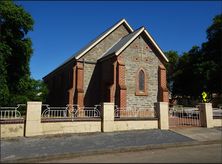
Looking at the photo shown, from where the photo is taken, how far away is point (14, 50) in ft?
47.2

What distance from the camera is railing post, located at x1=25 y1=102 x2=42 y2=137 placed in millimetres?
8906

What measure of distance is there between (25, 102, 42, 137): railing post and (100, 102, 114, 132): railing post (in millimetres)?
3271

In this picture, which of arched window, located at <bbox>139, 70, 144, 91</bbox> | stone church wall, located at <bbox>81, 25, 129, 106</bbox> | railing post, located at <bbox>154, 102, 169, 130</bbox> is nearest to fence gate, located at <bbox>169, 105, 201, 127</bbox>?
railing post, located at <bbox>154, 102, 169, 130</bbox>

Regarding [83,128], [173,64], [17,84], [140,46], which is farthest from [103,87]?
[173,64]

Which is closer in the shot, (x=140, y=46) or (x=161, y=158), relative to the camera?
(x=161, y=158)

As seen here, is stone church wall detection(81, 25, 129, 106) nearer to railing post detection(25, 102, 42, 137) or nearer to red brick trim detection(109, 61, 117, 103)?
red brick trim detection(109, 61, 117, 103)

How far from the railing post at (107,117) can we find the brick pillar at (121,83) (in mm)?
5152

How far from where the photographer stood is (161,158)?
6523 mm

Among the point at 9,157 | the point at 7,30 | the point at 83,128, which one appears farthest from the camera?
the point at 7,30

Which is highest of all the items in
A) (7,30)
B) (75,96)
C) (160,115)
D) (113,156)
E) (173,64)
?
(173,64)

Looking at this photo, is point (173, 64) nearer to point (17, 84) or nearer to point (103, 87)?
point (103, 87)

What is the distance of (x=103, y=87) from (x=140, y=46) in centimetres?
534

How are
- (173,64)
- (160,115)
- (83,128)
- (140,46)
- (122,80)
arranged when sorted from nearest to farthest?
(83,128), (160,115), (122,80), (140,46), (173,64)

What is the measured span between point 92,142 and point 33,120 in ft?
10.00
